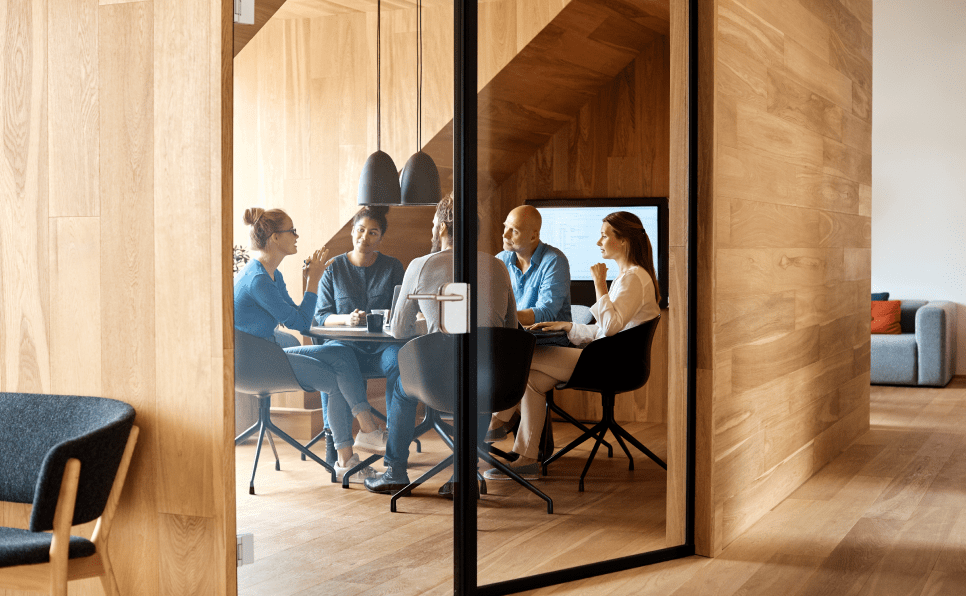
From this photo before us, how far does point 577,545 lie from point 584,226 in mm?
1199

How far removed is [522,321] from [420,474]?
635 mm

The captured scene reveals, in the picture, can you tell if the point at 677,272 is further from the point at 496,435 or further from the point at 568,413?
the point at 496,435

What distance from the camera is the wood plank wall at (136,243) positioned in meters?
2.30

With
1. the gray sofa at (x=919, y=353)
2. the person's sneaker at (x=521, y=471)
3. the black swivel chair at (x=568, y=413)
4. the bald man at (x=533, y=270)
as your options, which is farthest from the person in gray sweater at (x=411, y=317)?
the gray sofa at (x=919, y=353)

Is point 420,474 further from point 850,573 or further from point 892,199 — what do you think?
point 892,199

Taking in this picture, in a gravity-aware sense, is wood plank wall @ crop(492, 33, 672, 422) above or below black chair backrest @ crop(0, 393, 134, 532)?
above

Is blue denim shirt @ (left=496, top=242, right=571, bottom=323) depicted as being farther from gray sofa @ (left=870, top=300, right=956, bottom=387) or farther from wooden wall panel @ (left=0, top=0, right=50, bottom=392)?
gray sofa @ (left=870, top=300, right=956, bottom=387)

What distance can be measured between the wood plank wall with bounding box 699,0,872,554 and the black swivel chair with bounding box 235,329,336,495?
1.70 m

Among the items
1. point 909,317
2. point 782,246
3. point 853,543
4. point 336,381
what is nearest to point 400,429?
point 336,381

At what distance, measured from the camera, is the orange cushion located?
27.4ft

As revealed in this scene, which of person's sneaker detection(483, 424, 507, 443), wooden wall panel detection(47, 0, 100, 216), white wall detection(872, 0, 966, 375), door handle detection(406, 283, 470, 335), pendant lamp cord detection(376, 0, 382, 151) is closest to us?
wooden wall panel detection(47, 0, 100, 216)

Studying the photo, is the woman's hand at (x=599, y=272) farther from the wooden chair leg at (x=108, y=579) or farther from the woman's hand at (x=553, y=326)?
the wooden chair leg at (x=108, y=579)

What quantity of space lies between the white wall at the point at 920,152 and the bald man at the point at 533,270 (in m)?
6.89

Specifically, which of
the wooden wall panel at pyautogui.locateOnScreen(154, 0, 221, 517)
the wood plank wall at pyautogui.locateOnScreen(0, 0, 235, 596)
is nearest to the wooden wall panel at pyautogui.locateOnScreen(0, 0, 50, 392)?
the wood plank wall at pyautogui.locateOnScreen(0, 0, 235, 596)
